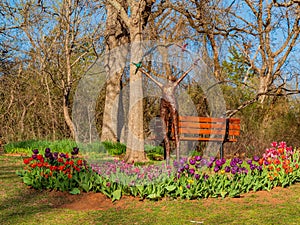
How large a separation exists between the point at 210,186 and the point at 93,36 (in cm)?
835

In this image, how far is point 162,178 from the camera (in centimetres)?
511

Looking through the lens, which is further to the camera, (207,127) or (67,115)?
(67,115)

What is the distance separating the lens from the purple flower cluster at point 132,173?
5082mm

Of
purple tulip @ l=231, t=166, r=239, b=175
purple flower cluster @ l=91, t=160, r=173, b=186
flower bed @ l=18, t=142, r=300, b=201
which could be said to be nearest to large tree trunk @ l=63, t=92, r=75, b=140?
flower bed @ l=18, t=142, r=300, b=201

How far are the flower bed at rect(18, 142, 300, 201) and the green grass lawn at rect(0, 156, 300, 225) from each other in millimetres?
127

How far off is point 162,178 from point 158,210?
671mm

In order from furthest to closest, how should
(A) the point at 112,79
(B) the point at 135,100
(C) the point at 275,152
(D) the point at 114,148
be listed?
1. (A) the point at 112,79
2. (D) the point at 114,148
3. (B) the point at 135,100
4. (C) the point at 275,152

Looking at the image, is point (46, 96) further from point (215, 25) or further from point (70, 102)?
point (215, 25)

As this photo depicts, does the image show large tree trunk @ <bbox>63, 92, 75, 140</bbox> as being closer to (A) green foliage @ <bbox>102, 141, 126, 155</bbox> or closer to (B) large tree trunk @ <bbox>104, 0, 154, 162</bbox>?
(A) green foliage @ <bbox>102, 141, 126, 155</bbox>

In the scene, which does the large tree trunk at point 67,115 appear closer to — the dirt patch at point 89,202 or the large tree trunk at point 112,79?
the large tree trunk at point 112,79

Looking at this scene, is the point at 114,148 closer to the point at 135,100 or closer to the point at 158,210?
the point at 135,100

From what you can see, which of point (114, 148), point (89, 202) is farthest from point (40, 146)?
point (89, 202)

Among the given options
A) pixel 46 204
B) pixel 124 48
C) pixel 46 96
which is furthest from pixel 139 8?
pixel 46 96

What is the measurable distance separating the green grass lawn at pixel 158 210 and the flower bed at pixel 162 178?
13 cm
